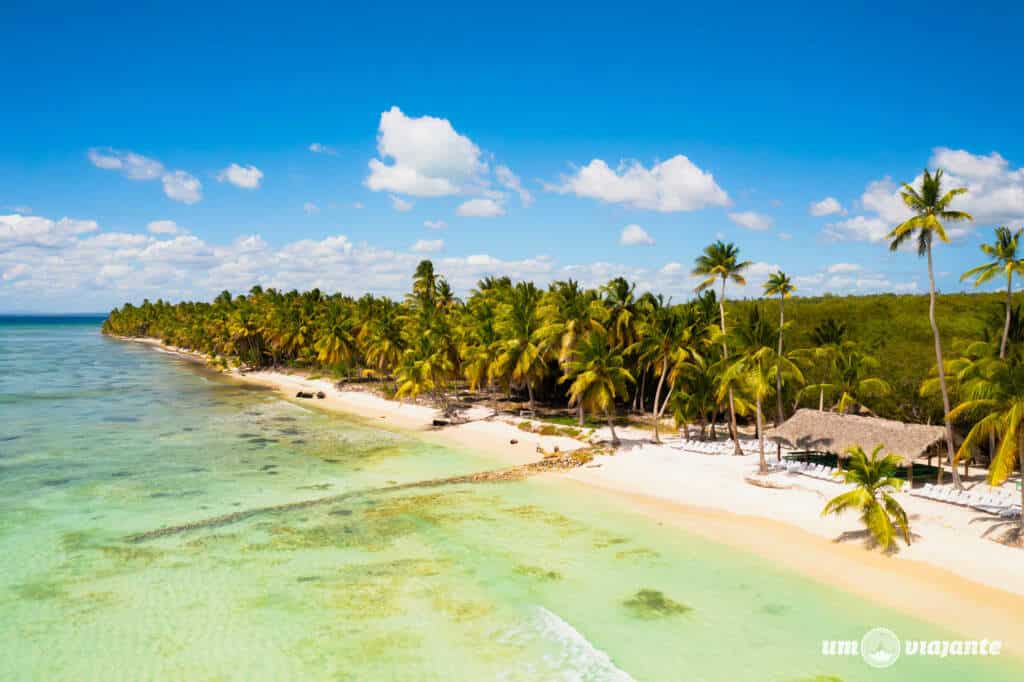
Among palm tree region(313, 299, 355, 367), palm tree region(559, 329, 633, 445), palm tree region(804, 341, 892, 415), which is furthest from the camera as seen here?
palm tree region(313, 299, 355, 367)

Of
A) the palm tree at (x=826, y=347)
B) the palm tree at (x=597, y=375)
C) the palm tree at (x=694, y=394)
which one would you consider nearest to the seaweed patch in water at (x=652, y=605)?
Answer: the palm tree at (x=597, y=375)

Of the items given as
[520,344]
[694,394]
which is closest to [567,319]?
[520,344]

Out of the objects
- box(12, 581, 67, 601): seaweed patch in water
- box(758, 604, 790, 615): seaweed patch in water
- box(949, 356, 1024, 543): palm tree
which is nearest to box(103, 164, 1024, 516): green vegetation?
box(949, 356, 1024, 543): palm tree

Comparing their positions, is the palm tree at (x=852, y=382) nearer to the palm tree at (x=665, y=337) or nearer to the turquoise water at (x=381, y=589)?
the palm tree at (x=665, y=337)

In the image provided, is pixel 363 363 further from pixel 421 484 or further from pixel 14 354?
pixel 14 354

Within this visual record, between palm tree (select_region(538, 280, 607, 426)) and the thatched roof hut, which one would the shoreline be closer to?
the thatched roof hut

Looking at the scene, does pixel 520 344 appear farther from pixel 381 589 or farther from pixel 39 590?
pixel 39 590
